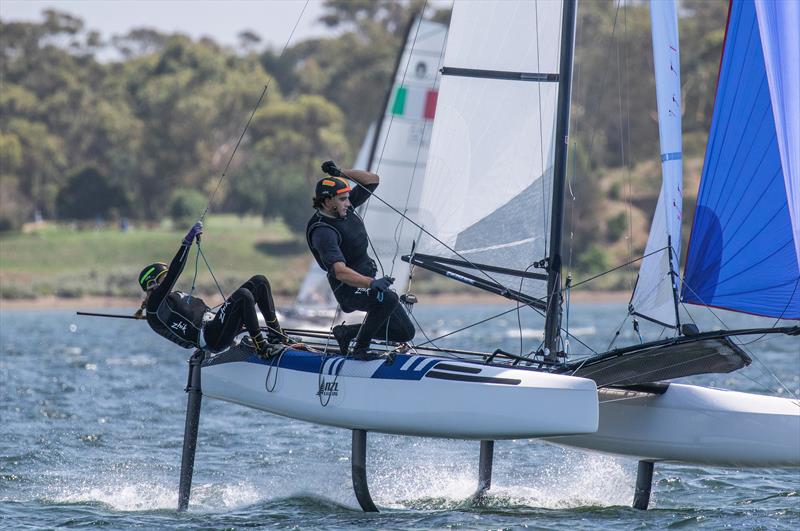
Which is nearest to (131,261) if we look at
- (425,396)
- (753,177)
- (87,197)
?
(87,197)

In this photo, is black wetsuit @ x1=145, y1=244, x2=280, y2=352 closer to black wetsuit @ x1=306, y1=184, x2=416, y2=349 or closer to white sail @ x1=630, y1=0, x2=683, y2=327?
black wetsuit @ x1=306, y1=184, x2=416, y2=349

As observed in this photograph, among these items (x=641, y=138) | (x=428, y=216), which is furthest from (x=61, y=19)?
(x=428, y=216)

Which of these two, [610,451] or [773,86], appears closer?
[773,86]

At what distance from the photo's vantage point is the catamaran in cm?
809

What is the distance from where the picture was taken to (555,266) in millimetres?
9656

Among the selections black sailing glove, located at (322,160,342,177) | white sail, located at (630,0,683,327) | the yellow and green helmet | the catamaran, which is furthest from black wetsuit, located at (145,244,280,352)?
white sail, located at (630,0,683,327)

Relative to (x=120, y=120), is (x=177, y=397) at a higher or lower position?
lower

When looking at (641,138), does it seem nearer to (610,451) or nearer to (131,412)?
(131,412)

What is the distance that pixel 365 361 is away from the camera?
879 centimetres

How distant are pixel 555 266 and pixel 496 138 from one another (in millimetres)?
1172

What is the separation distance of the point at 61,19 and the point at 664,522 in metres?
75.6

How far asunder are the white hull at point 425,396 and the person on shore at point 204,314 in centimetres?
30

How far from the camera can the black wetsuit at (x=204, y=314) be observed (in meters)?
8.90

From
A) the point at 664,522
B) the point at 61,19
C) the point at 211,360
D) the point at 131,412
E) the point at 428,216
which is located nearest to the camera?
the point at 664,522
